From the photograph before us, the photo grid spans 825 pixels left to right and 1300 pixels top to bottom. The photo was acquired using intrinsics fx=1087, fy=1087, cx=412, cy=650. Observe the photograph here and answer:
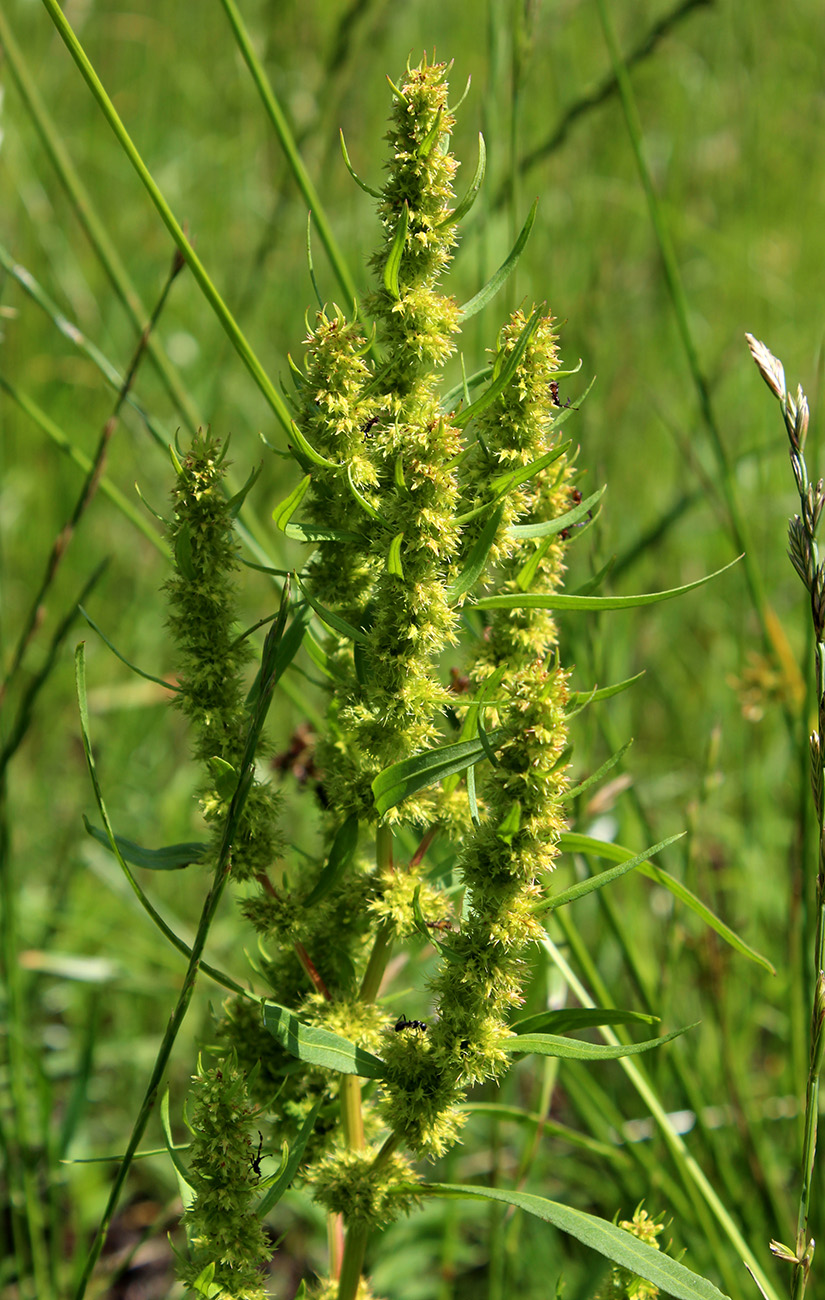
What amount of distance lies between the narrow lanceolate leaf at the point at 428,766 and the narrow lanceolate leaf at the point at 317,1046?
206mm

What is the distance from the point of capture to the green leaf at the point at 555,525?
3.12ft

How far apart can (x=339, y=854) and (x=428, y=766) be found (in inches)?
6.1

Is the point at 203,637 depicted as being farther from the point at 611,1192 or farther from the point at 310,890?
the point at 611,1192

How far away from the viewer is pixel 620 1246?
89 cm

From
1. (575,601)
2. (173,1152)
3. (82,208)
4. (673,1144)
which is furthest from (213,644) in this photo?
(82,208)

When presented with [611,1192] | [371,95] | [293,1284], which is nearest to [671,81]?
[371,95]

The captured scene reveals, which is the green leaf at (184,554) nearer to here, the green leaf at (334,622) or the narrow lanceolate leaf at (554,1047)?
the green leaf at (334,622)

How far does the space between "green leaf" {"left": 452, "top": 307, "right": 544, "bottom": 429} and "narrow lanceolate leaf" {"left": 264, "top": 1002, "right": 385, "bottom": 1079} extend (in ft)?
1.66

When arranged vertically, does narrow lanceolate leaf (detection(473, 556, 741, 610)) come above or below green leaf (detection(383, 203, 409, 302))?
below

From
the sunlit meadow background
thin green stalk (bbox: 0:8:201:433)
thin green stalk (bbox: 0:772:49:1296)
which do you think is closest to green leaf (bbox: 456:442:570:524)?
the sunlit meadow background

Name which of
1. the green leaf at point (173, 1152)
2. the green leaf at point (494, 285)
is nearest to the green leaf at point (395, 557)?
the green leaf at point (494, 285)

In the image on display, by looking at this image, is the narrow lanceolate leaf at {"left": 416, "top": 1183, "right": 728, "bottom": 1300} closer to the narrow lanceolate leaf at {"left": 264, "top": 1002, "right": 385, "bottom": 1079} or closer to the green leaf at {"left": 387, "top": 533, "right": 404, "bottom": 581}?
the narrow lanceolate leaf at {"left": 264, "top": 1002, "right": 385, "bottom": 1079}

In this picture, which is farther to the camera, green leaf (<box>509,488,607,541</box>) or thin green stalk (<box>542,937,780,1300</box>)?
thin green stalk (<box>542,937,780,1300</box>)

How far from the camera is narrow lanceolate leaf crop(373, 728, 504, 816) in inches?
34.5
